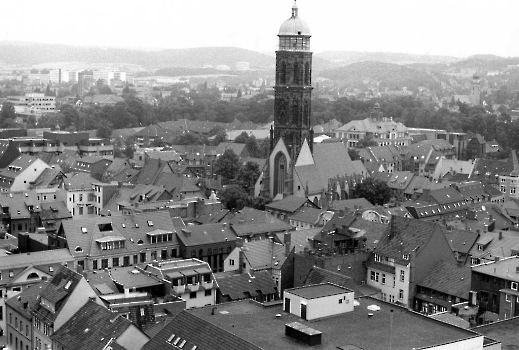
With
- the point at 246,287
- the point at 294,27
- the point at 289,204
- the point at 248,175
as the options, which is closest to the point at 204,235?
the point at 246,287

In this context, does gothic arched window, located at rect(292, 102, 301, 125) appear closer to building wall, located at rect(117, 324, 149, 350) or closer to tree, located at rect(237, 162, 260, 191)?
tree, located at rect(237, 162, 260, 191)

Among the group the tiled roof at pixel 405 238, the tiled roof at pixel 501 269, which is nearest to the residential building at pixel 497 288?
the tiled roof at pixel 501 269

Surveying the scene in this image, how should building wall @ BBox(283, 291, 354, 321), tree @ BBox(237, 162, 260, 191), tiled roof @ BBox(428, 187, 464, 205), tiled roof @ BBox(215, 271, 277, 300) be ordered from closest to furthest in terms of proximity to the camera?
1. building wall @ BBox(283, 291, 354, 321)
2. tiled roof @ BBox(215, 271, 277, 300)
3. tiled roof @ BBox(428, 187, 464, 205)
4. tree @ BBox(237, 162, 260, 191)

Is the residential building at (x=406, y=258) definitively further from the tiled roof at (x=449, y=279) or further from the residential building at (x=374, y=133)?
the residential building at (x=374, y=133)

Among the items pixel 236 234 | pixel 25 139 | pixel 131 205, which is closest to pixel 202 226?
pixel 236 234

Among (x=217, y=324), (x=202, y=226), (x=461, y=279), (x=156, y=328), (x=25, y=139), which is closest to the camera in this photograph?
(x=217, y=324)

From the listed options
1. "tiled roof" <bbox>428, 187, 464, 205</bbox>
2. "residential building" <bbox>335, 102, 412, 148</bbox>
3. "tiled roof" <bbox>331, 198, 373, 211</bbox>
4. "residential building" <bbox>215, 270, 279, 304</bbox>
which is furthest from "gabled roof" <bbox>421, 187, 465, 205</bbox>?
"residential building" <bbox>335, 102, 412, 148</bbox>

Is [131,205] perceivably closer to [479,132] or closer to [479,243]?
[479,243]
